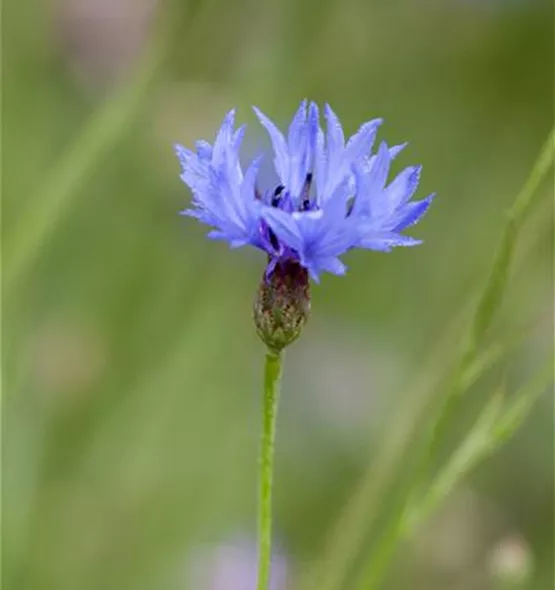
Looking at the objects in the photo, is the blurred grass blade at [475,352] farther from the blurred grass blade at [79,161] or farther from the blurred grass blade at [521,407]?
the blurred grass blade at [79,161]

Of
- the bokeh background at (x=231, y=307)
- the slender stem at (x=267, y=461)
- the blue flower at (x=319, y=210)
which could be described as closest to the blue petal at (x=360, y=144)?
the blue flower at (x=319, y=210)

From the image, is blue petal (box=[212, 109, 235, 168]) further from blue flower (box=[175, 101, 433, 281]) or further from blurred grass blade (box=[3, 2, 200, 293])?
blurred grass blade (box=[3, 2, 200, 293])

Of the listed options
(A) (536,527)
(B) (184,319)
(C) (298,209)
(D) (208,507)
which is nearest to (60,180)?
(C) (298,209)

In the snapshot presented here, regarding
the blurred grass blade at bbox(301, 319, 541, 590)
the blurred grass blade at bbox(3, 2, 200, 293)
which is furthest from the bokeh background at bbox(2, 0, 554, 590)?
the blurred grass blade at bbox(301, 319, 541, 590)

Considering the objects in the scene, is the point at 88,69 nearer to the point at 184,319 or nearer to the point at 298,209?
the point at 184,319

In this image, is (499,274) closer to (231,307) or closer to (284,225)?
(284,225)

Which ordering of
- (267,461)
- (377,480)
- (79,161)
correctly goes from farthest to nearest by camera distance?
(79,161) → (377,480) → (267,461)

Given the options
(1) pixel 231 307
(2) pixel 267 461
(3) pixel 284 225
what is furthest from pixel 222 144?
(1) pixel 231 307
